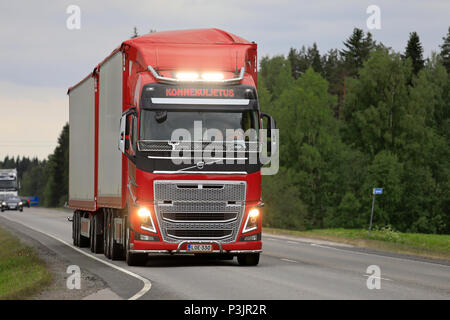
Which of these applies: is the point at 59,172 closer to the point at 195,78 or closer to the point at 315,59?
the point at 315,59

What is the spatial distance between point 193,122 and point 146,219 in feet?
7.12

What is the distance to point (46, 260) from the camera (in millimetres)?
22047

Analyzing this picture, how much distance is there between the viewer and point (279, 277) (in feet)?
55.6

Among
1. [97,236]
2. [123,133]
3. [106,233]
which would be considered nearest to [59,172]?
[97,236]

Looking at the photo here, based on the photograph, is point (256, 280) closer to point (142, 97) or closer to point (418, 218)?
point (142, 97)

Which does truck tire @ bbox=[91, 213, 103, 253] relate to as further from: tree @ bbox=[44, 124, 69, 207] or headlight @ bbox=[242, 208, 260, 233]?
tree @ bbox=[44, 124, 69, 207]

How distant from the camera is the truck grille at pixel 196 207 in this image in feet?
60.1

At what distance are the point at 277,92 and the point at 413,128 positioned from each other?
26.6m

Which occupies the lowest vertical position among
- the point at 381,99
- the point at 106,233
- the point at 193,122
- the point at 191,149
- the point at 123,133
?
the point at 106,233

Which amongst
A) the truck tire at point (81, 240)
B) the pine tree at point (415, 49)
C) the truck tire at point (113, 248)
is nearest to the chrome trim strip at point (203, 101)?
the truck tire at point (113, 248)

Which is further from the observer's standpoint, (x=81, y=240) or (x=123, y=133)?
(x=81, y=240)

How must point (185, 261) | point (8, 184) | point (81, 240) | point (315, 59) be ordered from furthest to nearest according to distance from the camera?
point (315, 59) < point (8, 184) < point (81, 240) < point (185, 261)

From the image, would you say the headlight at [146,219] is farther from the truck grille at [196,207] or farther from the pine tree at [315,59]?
the pine tree at [315,59]

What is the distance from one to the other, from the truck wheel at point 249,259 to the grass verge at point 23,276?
4.20 meters
